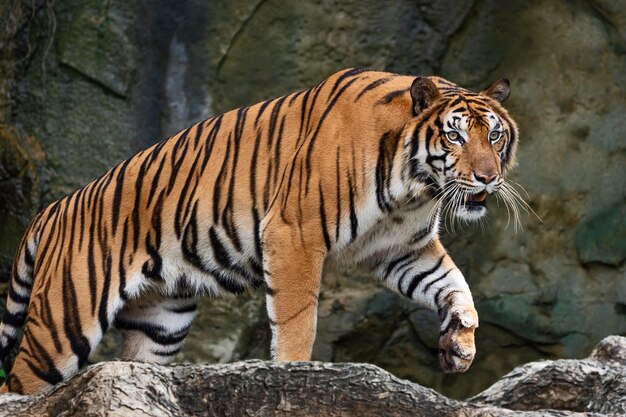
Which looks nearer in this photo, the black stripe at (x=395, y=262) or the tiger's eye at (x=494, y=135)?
the tiger's eye at (x=494, y=135)

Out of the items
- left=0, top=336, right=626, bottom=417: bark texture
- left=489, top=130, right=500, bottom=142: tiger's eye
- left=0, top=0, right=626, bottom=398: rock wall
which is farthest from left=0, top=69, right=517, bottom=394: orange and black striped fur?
left=0, top=0, right=626, bottom=398: rock wall

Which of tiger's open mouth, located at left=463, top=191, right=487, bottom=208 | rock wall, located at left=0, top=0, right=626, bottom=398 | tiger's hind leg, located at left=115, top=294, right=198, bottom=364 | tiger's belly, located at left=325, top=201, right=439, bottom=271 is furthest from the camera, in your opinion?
rock wall, located at left=0, top=0, right=626, bottom=398

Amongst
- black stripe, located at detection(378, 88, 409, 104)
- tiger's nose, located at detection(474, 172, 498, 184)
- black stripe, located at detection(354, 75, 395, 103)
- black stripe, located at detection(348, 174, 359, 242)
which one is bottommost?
black stripe, located at detection(348, 174, 359, 242)

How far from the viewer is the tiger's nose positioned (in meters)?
5.08

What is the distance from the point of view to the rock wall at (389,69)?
7.80m

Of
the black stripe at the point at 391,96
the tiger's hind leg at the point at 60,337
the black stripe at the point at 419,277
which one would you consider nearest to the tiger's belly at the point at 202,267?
the tiger's hind leg at the point at 60,337

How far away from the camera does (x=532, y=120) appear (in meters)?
8.16

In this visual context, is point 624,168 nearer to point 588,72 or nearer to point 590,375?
point 588,72

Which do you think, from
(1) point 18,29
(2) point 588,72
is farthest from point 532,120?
(1) point 18,29

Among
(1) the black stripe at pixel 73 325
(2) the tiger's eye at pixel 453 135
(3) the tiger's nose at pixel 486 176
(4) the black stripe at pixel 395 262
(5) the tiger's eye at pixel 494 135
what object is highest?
(2) the tiger's eye at pixel 453 135

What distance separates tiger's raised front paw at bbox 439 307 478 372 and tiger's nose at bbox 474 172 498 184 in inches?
22.6

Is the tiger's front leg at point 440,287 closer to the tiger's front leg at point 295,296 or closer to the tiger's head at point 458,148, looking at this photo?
the tiger's head at point 458,148

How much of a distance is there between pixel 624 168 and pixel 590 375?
11.2ft

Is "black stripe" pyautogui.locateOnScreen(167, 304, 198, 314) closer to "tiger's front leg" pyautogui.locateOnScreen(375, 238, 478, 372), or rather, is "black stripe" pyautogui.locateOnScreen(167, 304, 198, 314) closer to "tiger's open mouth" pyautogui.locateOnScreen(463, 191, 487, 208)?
"tiger's front leg" pyautogui.locateOnScreen(375, 238, 478, 372)
